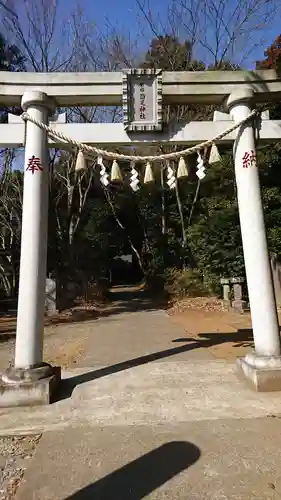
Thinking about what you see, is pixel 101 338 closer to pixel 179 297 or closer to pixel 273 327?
pixel 273 327

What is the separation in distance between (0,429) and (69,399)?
0.96 meters

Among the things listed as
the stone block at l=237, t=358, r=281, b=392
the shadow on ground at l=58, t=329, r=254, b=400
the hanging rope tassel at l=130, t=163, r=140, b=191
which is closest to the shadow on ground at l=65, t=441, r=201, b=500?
the stone block at l=237, t=358, r=281, b=392

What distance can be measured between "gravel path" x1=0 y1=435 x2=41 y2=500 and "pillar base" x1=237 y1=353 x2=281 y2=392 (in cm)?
264

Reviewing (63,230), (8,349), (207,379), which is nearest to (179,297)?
(63,230)

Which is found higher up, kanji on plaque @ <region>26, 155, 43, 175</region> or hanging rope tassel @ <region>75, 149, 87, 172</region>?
hanging rope tassel @ <region>75, 149, 87, 172</region>

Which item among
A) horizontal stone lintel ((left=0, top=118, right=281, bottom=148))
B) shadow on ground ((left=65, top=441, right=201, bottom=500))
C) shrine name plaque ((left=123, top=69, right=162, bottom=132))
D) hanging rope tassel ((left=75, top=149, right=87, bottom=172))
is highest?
shrine name plaque ((left=123, top=69, right=162, bottom=132))

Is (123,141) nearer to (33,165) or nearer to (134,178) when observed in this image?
(134,178)

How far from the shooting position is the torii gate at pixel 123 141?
15.5 ft

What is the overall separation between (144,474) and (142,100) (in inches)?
179

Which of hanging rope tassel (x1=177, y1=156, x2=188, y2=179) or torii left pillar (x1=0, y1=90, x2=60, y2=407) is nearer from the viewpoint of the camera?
torii left pillar (x1=0, y1=90, x2=60, y2=407)

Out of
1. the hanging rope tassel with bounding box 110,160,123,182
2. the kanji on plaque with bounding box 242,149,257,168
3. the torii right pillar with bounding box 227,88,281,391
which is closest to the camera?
the torii right pillar with bounding box 227,88,281,391

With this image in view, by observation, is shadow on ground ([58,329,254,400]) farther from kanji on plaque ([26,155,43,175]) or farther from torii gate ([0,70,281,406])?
kanji on plaque ([26,155,43,175])

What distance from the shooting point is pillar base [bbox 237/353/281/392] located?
4.54 meters

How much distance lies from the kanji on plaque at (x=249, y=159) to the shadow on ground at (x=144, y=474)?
3605 mm
